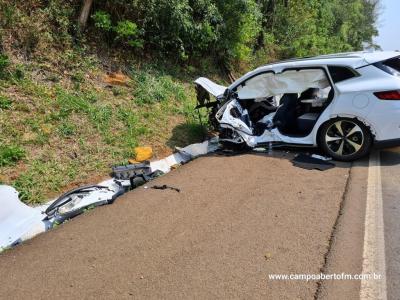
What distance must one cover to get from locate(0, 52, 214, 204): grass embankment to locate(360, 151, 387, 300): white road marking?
148 inches

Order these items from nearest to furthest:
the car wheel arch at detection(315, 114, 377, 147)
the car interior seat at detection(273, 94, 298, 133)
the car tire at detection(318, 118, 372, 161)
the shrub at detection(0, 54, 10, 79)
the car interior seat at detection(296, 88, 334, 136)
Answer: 1. the car wheel arch at detection(315, 114, 377, 147)
2. the car tire at detection(318, 118, 372, 161)
3. the car interior seat at detection(296, 88, 334, 136)
4. the car interior seat at detection(273, 94, 298, 133)
5. the shrub at detection(0, 54, 10, 79)

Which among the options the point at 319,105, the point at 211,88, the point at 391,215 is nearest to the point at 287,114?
the point at 319,105

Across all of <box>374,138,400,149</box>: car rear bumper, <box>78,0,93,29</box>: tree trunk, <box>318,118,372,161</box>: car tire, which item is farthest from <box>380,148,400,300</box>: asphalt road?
<box>78,0,93,29</box>: tree trunk

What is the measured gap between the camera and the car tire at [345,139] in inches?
249

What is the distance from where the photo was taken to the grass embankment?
6.00 metres

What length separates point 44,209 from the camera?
521 cm

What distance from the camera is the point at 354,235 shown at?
4.09 meters

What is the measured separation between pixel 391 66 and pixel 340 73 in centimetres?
74

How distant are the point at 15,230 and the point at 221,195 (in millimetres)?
2485

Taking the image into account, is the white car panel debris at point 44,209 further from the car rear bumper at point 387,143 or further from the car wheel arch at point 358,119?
the car rear bumper at point 387,143

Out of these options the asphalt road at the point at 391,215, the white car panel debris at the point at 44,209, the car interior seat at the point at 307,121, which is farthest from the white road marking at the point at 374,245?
the white car panel debris at the point at 44,209

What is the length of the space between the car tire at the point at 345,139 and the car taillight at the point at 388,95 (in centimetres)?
48

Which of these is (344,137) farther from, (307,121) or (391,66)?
(391,66)

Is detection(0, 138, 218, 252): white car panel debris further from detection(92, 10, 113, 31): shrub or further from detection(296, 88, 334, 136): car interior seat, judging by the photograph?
detection(92, 10, 113, 31): shrub
